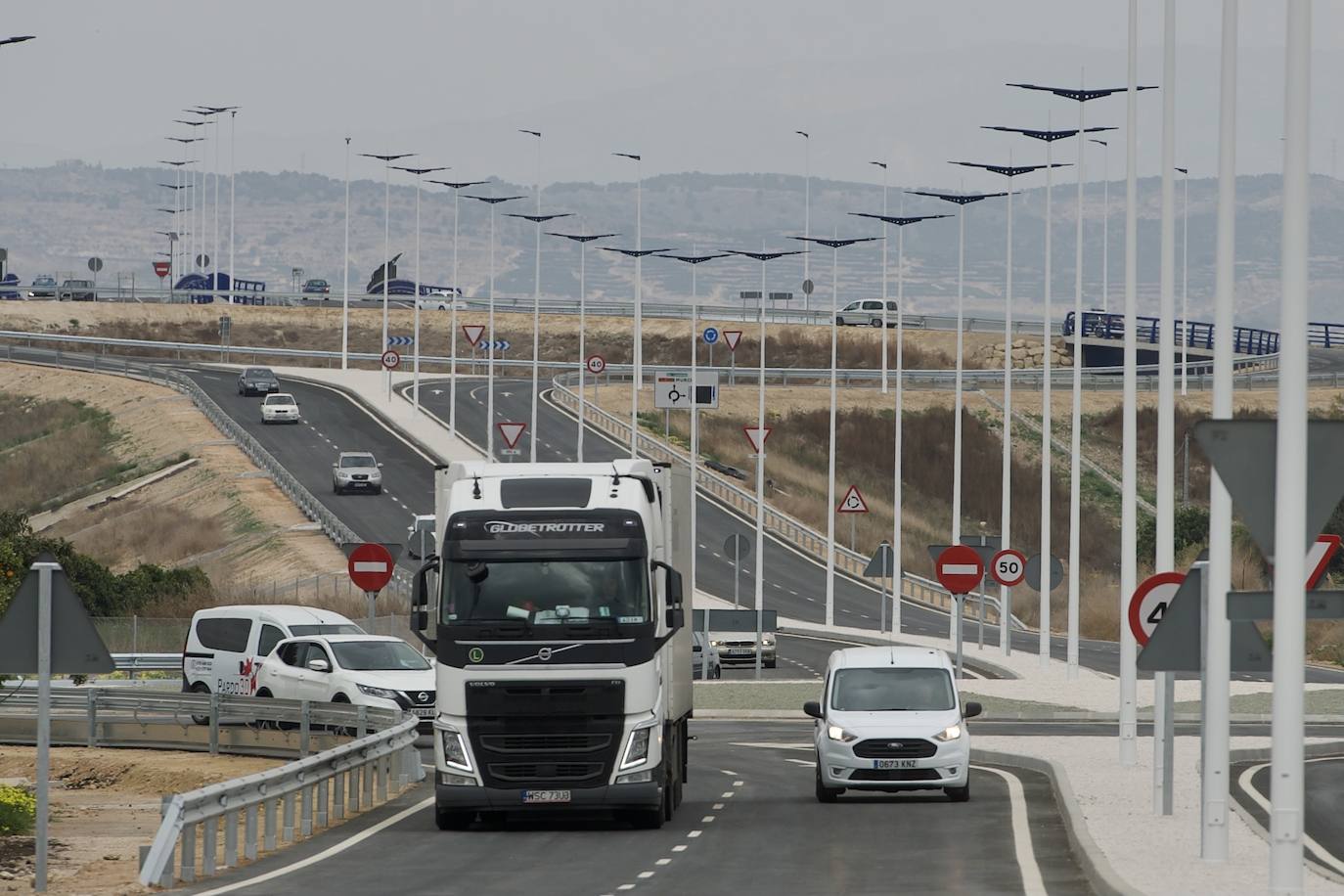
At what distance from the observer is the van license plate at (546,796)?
72.2ft

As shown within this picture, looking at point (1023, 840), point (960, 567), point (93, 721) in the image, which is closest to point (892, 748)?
point (1023, 840)

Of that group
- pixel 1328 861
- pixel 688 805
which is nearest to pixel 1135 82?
pixel 688 805

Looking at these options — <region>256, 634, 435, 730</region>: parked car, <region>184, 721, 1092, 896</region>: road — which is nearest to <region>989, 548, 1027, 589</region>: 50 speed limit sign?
<region>256, 634, 435, 730</region>: parked car

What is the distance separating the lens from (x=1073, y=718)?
39344 millimetres

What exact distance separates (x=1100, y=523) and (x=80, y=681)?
6107 cm

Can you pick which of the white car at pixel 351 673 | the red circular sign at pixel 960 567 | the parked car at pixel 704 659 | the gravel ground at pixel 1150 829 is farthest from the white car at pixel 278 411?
the gravel ground at pixel 1150 829

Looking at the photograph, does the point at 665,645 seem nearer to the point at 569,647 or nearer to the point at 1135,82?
the point at 569,647

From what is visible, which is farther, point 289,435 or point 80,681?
point 289,435

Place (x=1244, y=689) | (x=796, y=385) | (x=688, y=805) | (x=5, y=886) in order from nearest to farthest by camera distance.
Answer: (x=5, y=886)
(x=688, y=805)
(x=1244, y=689)
(x=796, y=385)

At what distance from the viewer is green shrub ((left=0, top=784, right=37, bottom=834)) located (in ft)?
74.7

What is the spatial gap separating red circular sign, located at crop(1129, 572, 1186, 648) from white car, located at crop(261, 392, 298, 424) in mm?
79176

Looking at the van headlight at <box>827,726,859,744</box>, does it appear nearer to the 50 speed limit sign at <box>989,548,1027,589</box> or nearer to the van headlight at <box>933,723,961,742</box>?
the van headlight at <box>933,723,961,742</box>

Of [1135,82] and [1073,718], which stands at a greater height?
[1135,82]

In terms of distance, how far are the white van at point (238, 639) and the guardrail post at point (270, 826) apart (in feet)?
48.4
